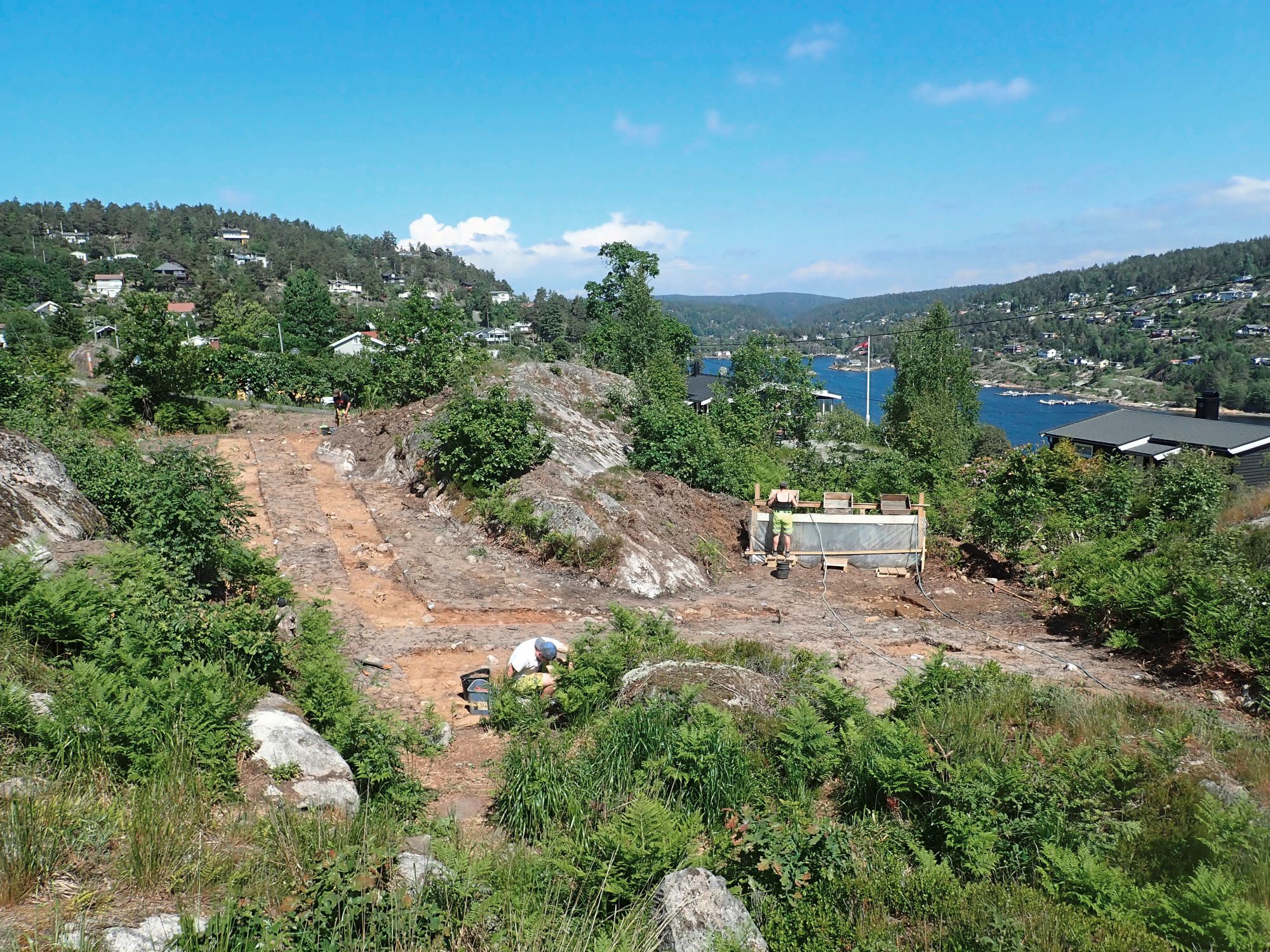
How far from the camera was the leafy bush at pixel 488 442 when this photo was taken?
495 inches

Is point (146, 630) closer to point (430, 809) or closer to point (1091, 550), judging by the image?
point (430, 809)

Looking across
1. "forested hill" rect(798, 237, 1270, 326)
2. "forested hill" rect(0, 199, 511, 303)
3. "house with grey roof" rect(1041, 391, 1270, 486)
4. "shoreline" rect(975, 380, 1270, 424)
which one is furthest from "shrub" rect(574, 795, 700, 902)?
"forested hill" rect(798, 237, 1270, 326)

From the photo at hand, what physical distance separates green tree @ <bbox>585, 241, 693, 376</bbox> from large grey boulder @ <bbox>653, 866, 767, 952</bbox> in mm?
19985

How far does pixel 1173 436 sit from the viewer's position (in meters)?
28.0

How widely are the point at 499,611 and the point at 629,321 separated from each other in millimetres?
19554

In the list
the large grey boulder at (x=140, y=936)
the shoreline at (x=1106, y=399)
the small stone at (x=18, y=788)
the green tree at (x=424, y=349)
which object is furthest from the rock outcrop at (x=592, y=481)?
the shoreline at (x=1106, y=399)

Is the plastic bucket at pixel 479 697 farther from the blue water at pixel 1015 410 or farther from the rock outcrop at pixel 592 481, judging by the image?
the blue water at pixel 1015 410

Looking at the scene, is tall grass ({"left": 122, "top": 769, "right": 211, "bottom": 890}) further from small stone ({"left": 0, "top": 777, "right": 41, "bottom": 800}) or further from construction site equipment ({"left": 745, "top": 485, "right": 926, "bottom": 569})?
construction site equipment ({"left": 745, "top": 485, "right": 926, "bottom": 569})

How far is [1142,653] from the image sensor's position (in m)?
8.59

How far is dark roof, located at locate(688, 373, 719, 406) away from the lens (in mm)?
43375

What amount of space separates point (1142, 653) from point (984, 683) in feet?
11.9

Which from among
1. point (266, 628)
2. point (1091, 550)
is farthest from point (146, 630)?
point (1091, 550)

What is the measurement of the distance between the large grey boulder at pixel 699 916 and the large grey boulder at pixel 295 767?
1.98 meters

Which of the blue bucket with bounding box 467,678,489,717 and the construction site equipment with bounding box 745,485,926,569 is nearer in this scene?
the blue bucket with bounding box 467,678,489,717
